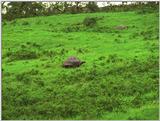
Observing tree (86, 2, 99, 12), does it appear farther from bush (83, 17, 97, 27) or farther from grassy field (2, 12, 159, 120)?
grassy field (2, 12, 159, 120)

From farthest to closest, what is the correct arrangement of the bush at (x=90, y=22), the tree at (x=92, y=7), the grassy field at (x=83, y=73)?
1. the tree at (x=92, y=7)
2. the bush at (x=90, y=22)
3. the grassy field at (x=83, y=73)

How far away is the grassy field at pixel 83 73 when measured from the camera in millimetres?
17891

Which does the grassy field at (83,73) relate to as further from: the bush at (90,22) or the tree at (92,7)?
the tree at (92,7)

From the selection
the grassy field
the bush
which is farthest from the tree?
the grassy field

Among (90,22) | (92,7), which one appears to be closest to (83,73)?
(90,22)

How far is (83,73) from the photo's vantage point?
2347cm

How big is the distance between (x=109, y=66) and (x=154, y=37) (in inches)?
334

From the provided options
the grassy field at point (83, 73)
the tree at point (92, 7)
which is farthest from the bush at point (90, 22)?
the tree at point (92, 7)

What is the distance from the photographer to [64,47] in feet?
103

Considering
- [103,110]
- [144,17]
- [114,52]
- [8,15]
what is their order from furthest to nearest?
1. [8,15]
2. [144,17]
3. [114,52]
4. [103,110]

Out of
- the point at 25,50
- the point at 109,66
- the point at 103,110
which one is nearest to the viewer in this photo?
the point at 103,110

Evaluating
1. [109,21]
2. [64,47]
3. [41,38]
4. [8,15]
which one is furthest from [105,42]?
[8,15]

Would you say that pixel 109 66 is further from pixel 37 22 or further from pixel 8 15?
pixel 8 15

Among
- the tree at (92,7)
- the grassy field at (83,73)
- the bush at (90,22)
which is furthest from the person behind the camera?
the tree at (92,7)
